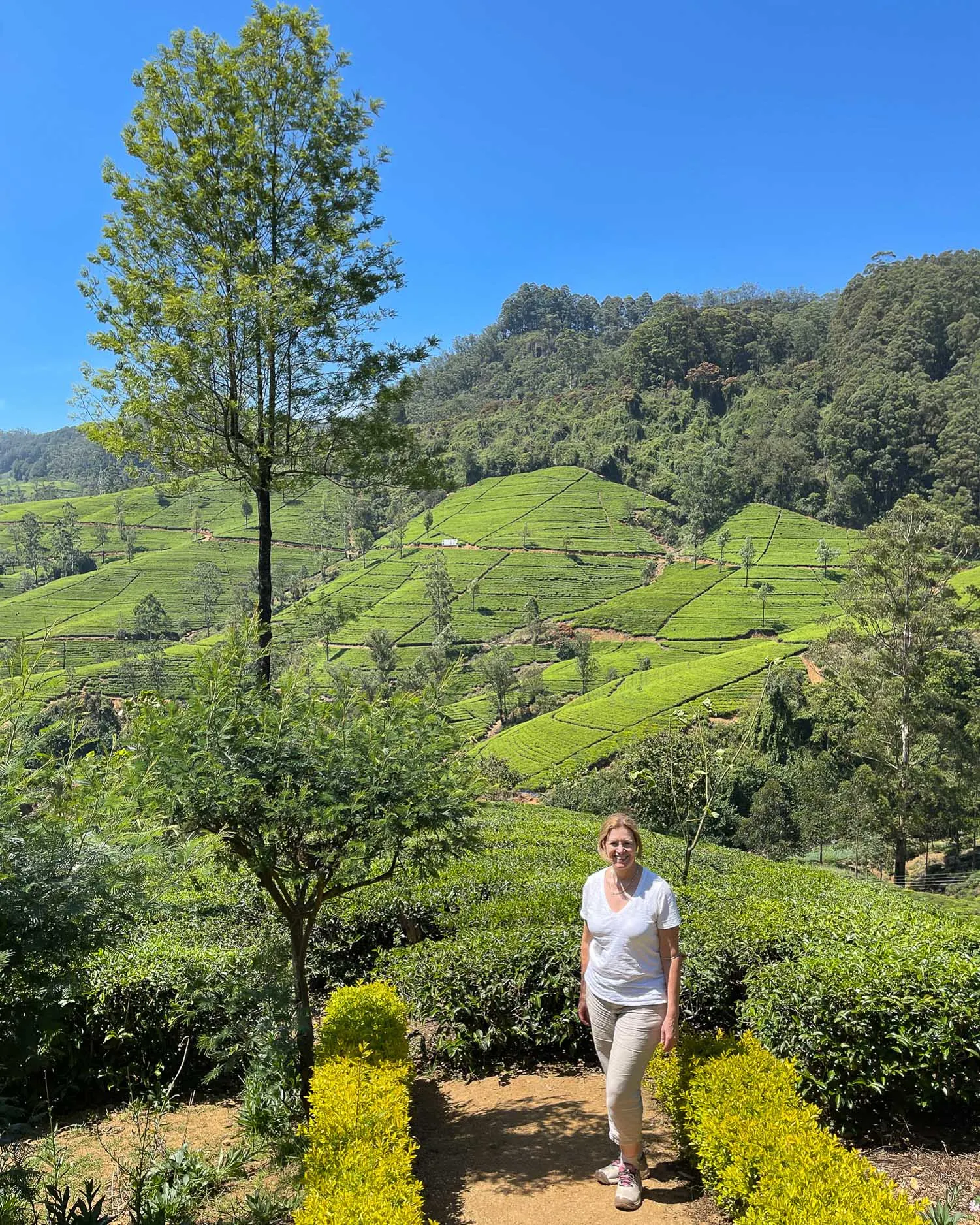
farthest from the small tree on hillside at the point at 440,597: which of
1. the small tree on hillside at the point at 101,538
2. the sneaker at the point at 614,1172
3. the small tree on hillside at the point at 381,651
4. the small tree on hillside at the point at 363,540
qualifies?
the sneaker at the point at 614,1172

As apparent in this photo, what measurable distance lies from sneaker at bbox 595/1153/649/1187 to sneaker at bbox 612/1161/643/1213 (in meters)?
0.03

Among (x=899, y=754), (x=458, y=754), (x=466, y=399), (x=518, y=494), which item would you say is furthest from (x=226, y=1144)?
(x=466, y=399)

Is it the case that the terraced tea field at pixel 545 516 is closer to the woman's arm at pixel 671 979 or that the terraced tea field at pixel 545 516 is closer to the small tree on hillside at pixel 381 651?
the small tree on hillside at pixel 381 651

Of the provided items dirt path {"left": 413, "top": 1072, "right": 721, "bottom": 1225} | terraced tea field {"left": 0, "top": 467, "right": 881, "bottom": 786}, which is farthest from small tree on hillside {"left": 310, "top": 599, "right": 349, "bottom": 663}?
terraced tea field {"left": 0, "top": 467, "right": 881, "bottom": 786}

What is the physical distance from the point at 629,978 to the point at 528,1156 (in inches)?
56.5

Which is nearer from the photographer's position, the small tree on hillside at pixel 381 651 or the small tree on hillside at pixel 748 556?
the small tree on hillside at pixel 381 651

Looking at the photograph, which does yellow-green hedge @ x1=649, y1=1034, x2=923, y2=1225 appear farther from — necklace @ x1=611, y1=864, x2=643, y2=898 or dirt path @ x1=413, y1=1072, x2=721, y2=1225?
necklace @ x1=611, y1=864, x2=643, y2=898

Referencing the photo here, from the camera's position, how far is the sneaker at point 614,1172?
144 inches

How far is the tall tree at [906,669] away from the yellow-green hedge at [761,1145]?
20.9m

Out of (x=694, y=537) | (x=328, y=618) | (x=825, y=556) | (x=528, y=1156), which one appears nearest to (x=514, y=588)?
(x=694, y=537)

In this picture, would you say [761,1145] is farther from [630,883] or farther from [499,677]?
[499,677]

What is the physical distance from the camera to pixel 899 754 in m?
23.1

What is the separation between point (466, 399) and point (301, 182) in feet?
433

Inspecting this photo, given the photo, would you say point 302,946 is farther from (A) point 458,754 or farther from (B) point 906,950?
(B) point 906,950
